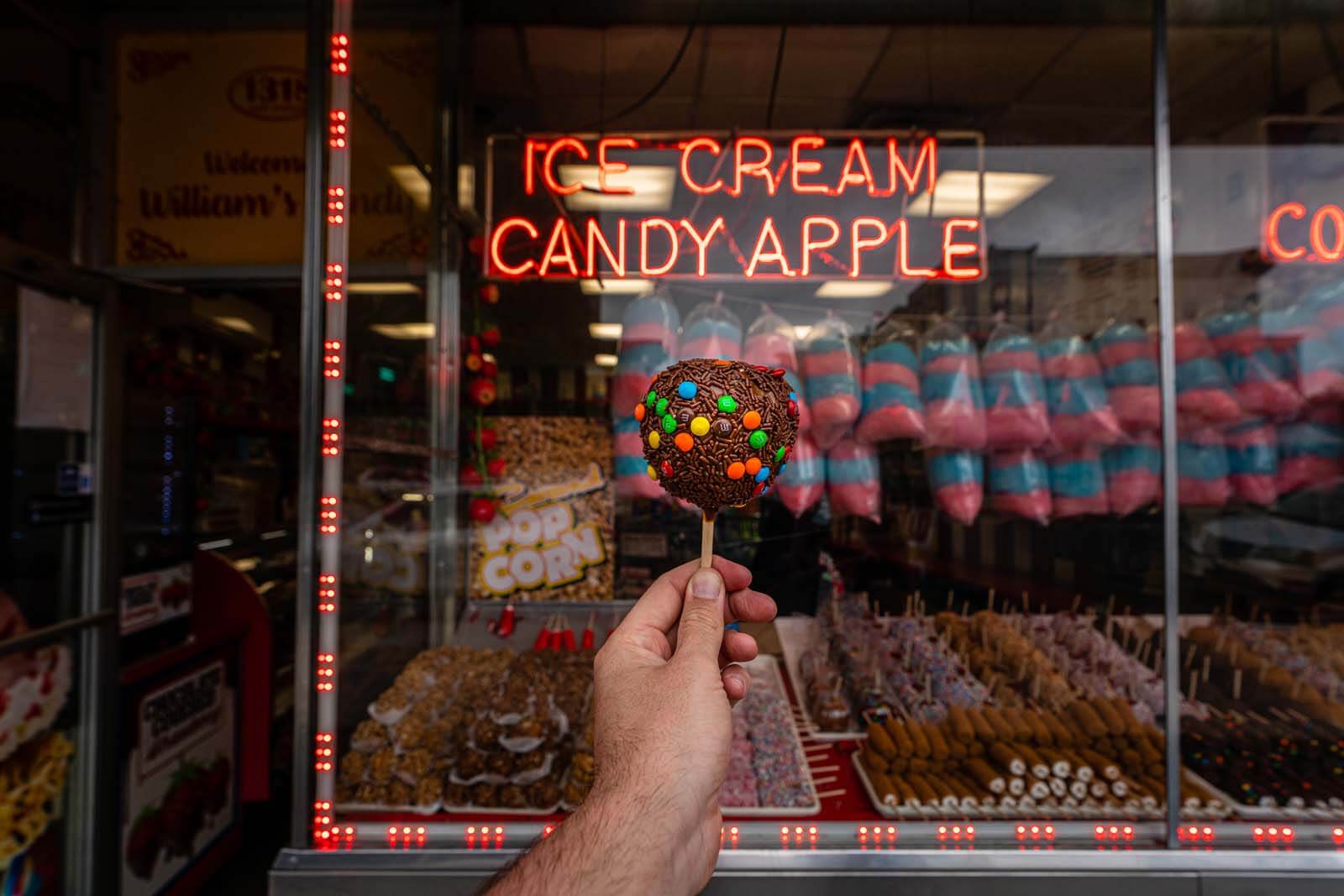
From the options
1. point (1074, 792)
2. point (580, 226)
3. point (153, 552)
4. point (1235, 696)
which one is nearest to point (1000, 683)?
point (1074, 792)

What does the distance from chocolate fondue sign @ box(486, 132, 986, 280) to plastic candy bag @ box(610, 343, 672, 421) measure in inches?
13.5

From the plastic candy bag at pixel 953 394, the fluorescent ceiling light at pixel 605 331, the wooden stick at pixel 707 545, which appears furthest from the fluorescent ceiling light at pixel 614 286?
the wooden stick at pixel 707 545

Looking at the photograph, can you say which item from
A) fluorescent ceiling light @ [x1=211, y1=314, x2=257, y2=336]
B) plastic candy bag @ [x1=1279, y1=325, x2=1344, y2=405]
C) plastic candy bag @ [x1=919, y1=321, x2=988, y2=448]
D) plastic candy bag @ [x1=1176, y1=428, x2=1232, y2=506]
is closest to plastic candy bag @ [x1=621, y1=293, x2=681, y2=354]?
plastic candy bag @ [x1=919, y1=321, x2=988, y2=448]

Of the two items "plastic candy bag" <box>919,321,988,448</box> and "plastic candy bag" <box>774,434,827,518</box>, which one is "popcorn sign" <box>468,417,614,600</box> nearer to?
"plastic candy bag" <box>774,434,827,518</box>

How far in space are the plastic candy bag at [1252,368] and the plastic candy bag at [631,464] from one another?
257 cm

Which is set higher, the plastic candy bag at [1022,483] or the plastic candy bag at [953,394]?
the plastic candy bag at [953,394]

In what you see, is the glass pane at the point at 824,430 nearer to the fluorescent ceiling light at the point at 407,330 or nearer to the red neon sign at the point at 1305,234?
the fluorescent ceiling light at the point at 407,330

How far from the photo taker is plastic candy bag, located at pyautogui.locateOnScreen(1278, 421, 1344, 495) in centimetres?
303

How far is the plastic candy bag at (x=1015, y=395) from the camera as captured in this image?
2969 mm

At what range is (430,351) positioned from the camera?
3561 mm

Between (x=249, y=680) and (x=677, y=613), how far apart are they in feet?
12.5

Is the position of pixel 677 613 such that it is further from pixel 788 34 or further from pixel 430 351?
pixel 788 34

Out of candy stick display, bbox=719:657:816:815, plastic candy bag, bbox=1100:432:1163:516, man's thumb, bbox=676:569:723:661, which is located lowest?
candy stick display, bbox=719:657:816:815

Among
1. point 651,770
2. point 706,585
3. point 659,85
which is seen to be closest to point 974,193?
point 659,85
